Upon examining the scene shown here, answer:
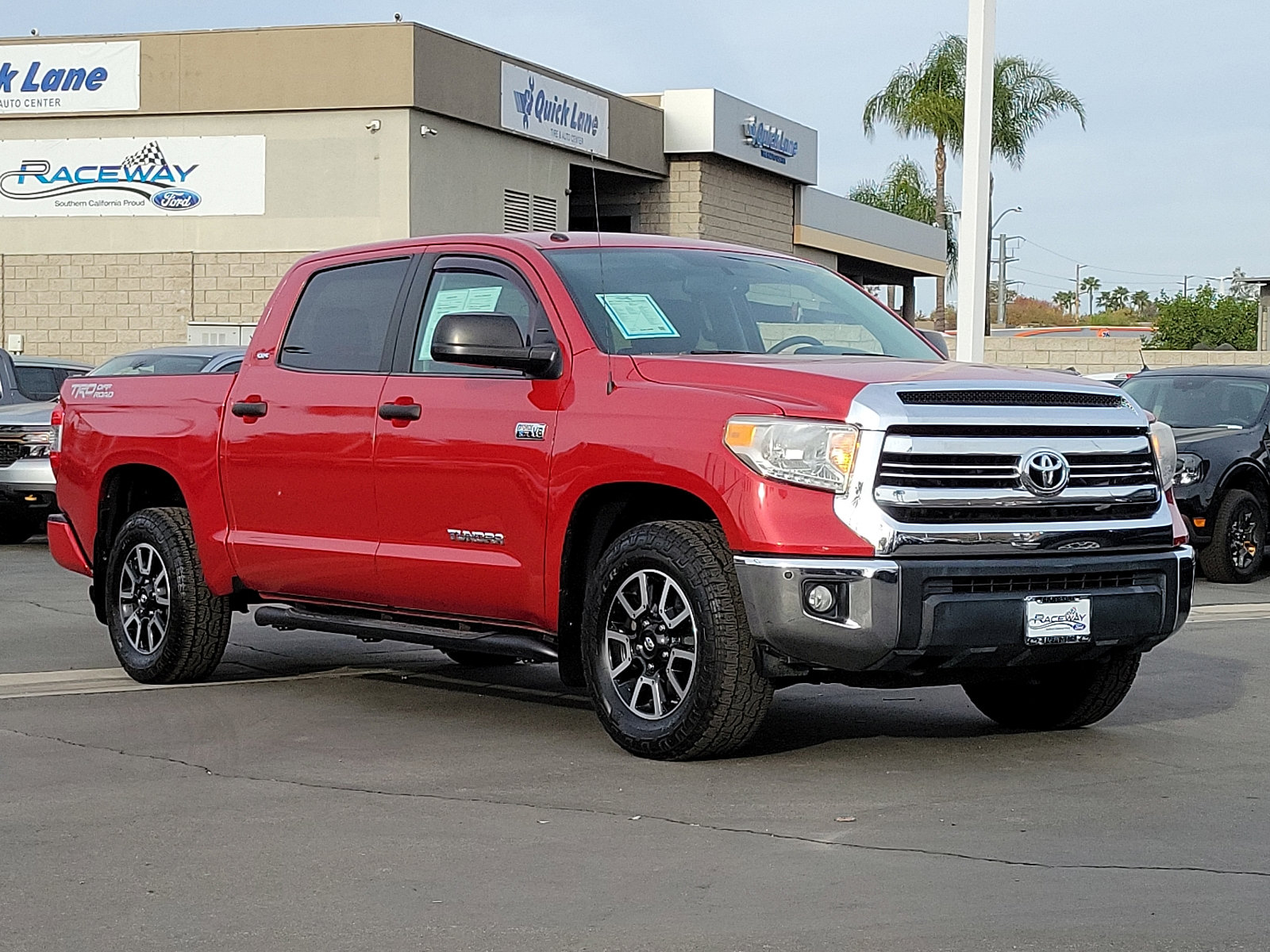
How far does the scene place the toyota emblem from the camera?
21.2 ft

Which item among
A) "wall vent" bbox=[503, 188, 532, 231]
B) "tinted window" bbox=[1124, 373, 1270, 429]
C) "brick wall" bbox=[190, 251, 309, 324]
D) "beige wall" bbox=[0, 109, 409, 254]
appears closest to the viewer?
"tinted window" bbox=[1124, 373, 1270, 429]

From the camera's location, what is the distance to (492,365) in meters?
7.18

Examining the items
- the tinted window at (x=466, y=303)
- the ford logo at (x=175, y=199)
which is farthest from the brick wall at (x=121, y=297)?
the tinted window at (x=466, y=303)

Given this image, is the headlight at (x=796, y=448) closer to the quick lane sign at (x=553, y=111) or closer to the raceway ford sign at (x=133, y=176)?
the quick lane sign at (x=553, y=111)

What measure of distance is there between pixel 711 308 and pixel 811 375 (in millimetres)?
1091

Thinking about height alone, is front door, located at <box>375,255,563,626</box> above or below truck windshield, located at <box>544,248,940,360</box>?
below

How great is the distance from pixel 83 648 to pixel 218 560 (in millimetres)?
1960

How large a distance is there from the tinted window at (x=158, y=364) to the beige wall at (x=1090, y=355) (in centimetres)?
2430

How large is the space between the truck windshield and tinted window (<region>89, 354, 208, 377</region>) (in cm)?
966

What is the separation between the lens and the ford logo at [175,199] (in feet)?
104

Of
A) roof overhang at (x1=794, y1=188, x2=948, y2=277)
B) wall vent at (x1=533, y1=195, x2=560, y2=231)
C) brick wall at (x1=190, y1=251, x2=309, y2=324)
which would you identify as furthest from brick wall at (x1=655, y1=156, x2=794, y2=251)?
brick wall at (x1=190, y1=251, x2=309, y2=324)

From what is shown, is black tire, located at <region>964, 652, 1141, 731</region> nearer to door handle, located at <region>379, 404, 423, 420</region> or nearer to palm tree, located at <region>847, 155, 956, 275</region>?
door handle, located at <region>379, 404, 423, 420</region>

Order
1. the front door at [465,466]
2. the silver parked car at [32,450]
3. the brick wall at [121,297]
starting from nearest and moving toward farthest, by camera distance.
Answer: the front door at [465,466]
the silver parked car at [32,450]
the brick wall at [121,297]

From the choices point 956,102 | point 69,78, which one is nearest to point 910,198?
point 956,102
